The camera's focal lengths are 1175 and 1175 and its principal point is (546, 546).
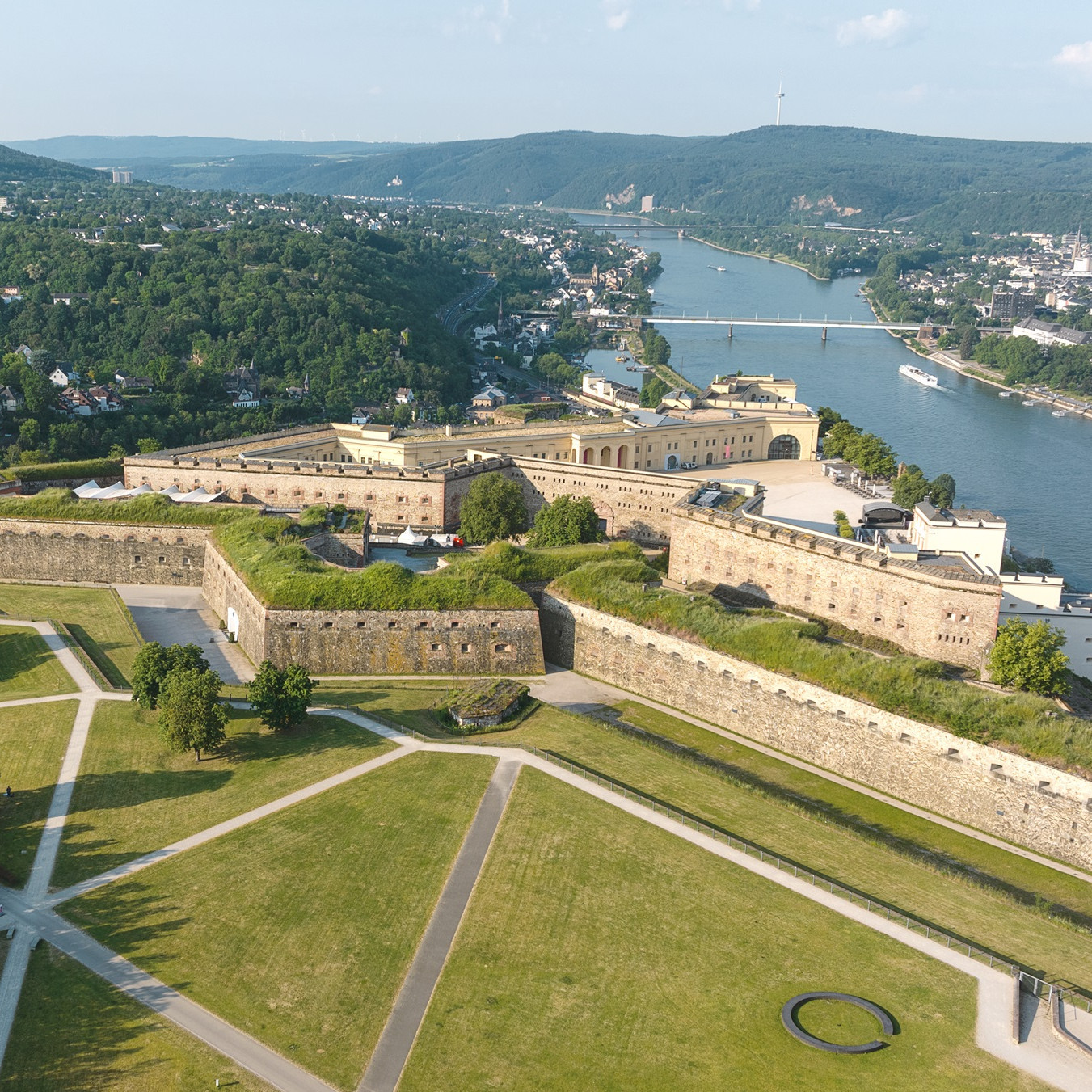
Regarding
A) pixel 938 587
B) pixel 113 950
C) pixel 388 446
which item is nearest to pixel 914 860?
pixel 938 587

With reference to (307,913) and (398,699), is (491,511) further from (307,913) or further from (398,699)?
(307,913)

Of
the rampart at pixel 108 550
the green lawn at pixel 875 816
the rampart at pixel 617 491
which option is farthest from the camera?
the rampart at pixel 617 491

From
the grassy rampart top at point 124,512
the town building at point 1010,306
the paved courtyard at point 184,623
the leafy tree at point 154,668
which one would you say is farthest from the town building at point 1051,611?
the town building at point 1010,306

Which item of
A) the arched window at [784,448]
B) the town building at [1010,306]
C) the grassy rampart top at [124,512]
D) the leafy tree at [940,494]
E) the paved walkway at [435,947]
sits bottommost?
the paved walkway at [435,947]

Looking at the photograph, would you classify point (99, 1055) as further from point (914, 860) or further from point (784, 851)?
point (914, 860)

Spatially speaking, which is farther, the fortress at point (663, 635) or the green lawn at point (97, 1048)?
the fortress at point (663, 635)

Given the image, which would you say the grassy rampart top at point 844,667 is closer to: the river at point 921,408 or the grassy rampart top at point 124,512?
the grassy rampart top at point 124,512

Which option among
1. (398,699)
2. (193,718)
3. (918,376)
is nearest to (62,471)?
(398,699)
